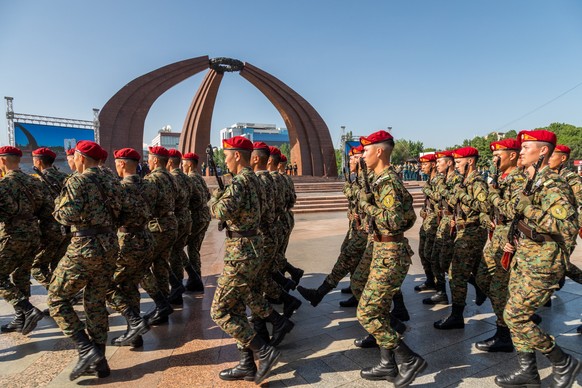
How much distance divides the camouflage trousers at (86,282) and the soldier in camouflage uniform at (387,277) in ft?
6.90

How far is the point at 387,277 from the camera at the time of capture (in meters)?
2.61

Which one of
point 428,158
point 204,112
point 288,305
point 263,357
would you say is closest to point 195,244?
point 288,305

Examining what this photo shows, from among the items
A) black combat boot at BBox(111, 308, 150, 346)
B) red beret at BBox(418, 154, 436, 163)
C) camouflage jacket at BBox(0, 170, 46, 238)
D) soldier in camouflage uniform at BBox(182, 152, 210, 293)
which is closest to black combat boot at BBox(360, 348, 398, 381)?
black combat boot at BBox(111, 308, 150, 346)

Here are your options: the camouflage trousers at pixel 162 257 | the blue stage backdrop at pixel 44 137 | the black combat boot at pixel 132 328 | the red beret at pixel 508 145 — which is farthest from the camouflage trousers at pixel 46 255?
the blue stage backdrop at pixel 44 137

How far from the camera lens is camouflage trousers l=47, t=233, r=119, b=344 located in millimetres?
2803

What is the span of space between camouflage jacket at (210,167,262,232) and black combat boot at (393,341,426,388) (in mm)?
1422

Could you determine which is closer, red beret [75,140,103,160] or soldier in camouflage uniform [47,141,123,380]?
soldier in camouflage uniform [47,141,123,380]

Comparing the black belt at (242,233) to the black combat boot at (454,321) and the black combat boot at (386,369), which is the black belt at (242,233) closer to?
the black combat boot at (386,369)

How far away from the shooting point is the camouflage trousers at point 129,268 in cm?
334

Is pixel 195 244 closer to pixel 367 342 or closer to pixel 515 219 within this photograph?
pixel 367 342

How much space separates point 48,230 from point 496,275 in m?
4.91

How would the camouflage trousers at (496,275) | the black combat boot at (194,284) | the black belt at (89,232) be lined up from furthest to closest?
the black combat boot at (194,284)
the camouflage trousers at (496,275)
the black belt at (89,232)

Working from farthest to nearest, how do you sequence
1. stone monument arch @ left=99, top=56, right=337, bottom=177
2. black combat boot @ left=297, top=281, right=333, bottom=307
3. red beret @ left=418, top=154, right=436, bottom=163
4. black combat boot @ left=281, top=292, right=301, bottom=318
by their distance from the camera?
stone monument arch @ left=99, top=56, right=337, bottom=177
red beret @ left=418, top=154, right=436, bottom=163
black combat boot @ left=297, top=281, right=333, bottom=307
black combat boot @ left=281, top=292, right=301, bottom=318

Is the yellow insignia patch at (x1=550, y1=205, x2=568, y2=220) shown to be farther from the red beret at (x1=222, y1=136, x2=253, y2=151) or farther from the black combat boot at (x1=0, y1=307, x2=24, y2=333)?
the black combat boot at (x1=0, y1=307, x2=24, y2=333)
